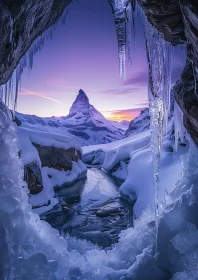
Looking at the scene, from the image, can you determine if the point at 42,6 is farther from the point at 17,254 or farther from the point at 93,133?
the point at 93,133

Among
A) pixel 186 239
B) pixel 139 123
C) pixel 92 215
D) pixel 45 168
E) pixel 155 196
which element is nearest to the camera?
pixel 186 239

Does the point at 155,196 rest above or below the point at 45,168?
→ above

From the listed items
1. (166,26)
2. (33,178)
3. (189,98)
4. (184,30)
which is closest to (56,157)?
(33,178)

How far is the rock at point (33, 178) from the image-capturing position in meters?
10.7

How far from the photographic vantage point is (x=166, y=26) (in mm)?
3307

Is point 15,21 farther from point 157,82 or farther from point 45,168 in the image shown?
point 45,168

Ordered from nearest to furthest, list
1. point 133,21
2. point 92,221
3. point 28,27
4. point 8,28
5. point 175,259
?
point 8,28, point 175,259, point 28,27, point 133,21, point 92,221

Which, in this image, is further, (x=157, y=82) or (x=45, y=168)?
(x=45, y=168)

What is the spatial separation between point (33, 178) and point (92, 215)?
3.47 meters

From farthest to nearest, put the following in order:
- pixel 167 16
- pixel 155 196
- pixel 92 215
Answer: pixel 92 215
pixel 155 196
pixel 167 16

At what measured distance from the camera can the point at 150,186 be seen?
9992 millimetres

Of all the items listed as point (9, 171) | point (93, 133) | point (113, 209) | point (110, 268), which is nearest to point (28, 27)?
point (9, 171)

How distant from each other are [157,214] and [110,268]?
4.26 ft

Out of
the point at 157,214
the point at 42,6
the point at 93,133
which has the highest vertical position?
the point at 42,6
